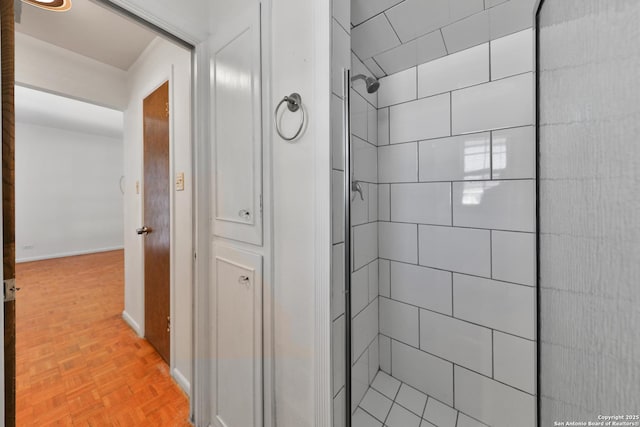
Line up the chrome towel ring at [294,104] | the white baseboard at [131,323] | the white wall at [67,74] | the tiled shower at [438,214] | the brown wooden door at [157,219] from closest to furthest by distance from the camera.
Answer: the chrome towel ring at [294,104]
the tiled shower at [438,214]
the brown wooden door at [157,219]
the white wall at [67,74]
the white baseboard at [131,323]

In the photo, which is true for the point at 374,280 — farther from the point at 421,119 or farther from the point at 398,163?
the point at 421,119

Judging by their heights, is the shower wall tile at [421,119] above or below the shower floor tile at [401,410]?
above

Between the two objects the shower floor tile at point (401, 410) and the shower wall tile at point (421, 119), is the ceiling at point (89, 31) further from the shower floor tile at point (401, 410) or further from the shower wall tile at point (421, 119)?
the shower floor tile at point (401, 410)

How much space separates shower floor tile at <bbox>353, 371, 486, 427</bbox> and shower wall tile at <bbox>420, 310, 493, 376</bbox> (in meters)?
0.24

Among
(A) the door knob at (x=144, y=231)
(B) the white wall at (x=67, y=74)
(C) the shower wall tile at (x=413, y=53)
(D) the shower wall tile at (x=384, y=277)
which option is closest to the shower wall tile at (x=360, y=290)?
(D) the shower wall tile at (x=384, y=277)

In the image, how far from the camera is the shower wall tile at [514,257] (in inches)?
36.1

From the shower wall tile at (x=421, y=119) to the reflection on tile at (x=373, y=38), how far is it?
292 millimetres

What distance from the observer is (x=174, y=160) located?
54.2 inches

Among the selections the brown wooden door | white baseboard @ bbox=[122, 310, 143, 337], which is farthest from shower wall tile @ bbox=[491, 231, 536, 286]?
white baseboard @ bbox=[122, 310, 143, 337]

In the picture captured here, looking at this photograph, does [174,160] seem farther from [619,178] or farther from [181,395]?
[619,178]

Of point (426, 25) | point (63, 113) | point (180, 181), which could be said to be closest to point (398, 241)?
point (426, 25)

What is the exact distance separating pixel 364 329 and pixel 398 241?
0.49 metres

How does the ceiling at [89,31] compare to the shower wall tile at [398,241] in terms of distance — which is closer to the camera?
the shower wall tile at [398,241]

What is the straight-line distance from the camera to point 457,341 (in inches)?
43.2
